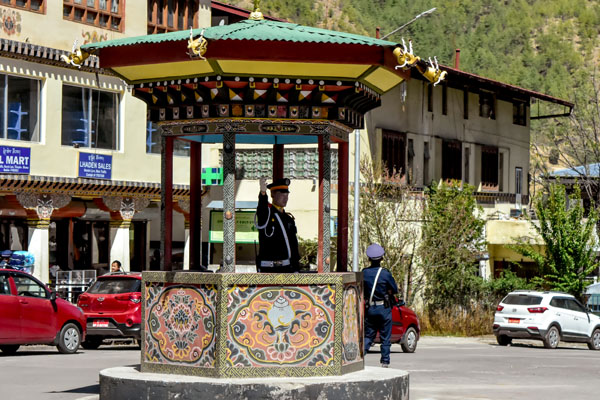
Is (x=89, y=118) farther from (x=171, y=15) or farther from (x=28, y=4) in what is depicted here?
(x=171, y=15)

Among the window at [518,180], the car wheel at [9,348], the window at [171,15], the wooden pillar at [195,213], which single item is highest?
the window at [171,15]

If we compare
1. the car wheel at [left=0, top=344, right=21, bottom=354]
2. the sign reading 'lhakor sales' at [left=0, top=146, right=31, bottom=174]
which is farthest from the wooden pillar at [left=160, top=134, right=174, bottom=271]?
the sign reading 'lhakor sales' at [left=0, top=146, right=31, bottom=174]

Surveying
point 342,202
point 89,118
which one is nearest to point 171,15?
point 89,118

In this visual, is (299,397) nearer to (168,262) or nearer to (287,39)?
(168,262)

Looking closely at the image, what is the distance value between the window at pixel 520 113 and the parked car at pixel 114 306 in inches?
1243

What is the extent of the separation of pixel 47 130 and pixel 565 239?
17.6 m

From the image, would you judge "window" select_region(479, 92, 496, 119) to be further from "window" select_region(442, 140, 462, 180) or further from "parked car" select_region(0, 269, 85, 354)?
"parked car" select_region(0, 269, 85, 354)

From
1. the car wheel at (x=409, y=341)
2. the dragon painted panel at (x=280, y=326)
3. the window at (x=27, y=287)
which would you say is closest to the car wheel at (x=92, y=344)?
the window at (x=27, y=287)

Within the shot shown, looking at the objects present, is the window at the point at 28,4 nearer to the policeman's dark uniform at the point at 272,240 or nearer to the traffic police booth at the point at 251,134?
the traffic police booth at the point at 251,134

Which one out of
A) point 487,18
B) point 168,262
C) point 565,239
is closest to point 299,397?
point 168,262

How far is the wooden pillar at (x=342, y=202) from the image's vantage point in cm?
1489

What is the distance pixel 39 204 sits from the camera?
33469mm

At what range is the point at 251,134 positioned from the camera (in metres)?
14.3

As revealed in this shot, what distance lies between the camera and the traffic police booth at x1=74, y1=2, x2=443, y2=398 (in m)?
13.1
